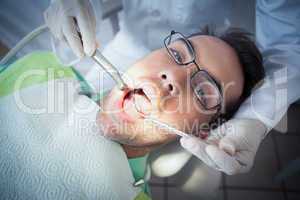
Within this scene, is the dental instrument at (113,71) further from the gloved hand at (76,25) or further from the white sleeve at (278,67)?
the white sleeve at (278,67)

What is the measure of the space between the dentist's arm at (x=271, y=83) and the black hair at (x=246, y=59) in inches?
1.3

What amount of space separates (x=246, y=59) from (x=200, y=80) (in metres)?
0.23

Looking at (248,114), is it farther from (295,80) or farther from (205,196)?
(205,196)

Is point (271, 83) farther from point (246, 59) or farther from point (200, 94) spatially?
point (200, 94)

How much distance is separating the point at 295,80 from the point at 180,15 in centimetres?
53

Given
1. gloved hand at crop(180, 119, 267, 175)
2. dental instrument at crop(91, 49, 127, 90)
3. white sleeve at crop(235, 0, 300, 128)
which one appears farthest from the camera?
white sleeve at crop(235, 0, 300, 128)

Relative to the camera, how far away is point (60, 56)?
4.15 ft

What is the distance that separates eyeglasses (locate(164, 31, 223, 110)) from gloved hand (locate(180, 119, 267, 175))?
10 centimetres

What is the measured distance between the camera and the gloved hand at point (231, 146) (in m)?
0.83

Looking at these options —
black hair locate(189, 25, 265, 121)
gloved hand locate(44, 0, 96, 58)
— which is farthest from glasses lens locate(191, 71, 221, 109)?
gloved hand locate(44, 0, 96, 58)

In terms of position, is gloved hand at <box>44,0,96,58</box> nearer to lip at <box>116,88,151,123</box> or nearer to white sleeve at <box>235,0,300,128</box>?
lip at <box>116,88,151,123</box>

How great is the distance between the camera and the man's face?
2.98 ft

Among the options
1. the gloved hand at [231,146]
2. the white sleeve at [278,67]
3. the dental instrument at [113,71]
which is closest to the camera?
the gloved hand at [231,146]

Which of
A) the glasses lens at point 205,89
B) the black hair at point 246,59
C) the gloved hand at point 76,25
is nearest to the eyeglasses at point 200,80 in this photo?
the glasses lens at point 205,89
